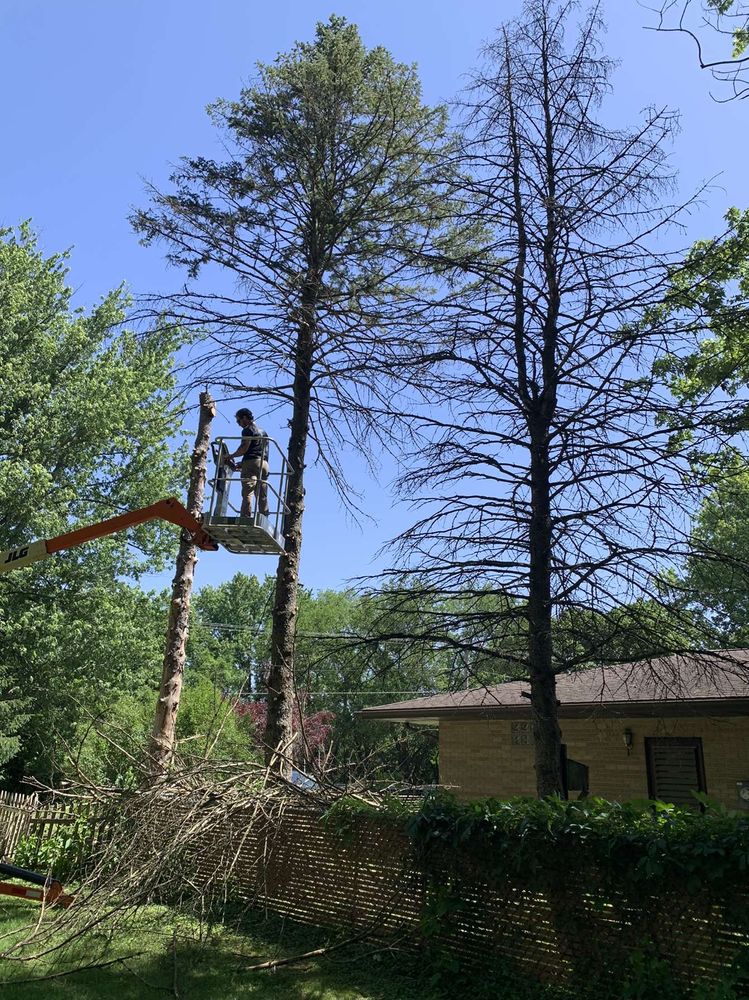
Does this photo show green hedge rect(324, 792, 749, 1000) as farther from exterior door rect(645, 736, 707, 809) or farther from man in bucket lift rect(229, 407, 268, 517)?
exterior door rect(645, 736, 707, 809)

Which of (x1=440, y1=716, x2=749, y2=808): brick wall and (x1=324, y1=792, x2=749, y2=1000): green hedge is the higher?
(x1=440, y1=716, x2=749, y2=808): brick wall

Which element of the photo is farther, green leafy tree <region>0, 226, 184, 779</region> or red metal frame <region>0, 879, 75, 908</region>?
green leafy tree <region>0, 226, 184, 779</region>

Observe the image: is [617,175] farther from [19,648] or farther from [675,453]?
[19,648]

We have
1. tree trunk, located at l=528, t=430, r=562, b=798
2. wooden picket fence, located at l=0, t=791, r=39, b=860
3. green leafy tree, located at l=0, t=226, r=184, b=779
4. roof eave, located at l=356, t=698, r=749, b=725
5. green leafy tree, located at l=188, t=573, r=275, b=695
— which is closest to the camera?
tree trunk, located at l=528, t=430, r=562, b=798

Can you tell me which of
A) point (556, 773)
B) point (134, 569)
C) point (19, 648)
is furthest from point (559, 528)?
point (134, 569)

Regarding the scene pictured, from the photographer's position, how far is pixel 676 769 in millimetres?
13164

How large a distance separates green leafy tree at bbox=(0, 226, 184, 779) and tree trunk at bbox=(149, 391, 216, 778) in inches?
403

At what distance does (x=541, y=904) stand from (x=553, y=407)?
5699 millimetres

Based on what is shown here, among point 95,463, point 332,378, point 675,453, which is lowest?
point 675,453

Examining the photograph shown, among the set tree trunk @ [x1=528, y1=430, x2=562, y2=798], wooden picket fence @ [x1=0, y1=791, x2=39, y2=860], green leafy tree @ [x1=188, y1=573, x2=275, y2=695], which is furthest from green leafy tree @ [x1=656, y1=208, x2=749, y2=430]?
green leafy tree @ [x1=188, y1=573, x2=275, y2=695]

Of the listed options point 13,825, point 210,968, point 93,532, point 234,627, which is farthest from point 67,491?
point 234,627

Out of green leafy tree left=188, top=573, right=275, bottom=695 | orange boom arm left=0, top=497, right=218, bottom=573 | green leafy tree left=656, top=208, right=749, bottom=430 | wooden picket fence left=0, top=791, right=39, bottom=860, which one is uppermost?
green leafy tree left=188, top=573, right=275, bottom=695

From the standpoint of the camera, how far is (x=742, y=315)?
869cm

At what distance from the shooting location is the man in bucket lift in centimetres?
931
